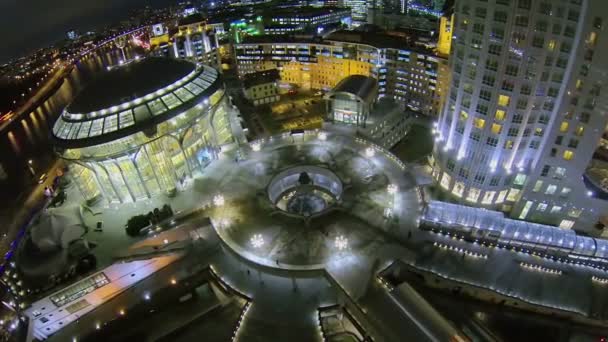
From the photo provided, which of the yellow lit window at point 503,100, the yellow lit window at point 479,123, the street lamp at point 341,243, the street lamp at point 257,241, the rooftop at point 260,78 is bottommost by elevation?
the street lamp at point 341,243

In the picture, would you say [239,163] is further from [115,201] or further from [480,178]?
[480,178]


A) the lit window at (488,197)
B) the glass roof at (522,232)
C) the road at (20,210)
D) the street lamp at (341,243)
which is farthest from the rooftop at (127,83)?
the lit window at (488,197)

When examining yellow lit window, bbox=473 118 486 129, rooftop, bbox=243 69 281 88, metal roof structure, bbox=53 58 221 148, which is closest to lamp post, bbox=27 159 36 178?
metal roof structure, bbox=53 58 221 148

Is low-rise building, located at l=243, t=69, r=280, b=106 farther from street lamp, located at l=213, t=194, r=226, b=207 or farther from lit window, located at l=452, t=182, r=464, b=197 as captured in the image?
lit window, located at l=452, t=182, r=464, b=197

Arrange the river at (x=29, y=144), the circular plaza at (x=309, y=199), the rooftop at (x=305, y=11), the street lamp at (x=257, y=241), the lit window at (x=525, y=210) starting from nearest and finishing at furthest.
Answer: the circular plaza at (x=309, y=199), the street lamp at (x=257, y=241), the lit window at (x=525, y=210), the river at (x=29, y=144), the rooftop at (x=305, y=11)

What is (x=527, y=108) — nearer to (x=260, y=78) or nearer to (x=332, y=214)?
(x=332, y=214)

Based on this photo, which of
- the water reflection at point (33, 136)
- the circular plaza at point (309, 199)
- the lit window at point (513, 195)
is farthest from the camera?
the water reflection at point (33, 136)

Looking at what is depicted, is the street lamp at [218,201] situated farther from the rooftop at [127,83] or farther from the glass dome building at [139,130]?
the rooftop at [127,83]
